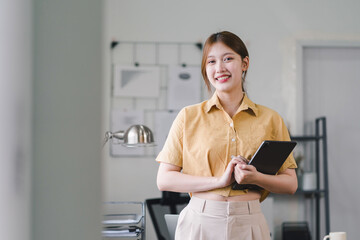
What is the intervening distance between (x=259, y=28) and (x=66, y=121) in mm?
3682

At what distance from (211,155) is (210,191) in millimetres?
103

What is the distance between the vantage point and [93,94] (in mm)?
201

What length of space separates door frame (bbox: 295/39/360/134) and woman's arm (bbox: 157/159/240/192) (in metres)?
2.64

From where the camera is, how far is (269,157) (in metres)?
1.19

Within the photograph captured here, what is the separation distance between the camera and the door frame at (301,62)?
3.67m

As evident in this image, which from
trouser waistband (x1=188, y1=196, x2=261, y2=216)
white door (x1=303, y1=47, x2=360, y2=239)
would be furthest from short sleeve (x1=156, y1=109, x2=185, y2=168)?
white door (x1=303, y1=47, x2=360, y2=239)

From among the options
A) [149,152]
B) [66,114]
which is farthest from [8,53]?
[149,152]

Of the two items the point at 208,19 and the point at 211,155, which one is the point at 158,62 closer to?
the point at 208,19

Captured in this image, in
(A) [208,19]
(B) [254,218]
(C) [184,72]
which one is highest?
(A) [208,19]

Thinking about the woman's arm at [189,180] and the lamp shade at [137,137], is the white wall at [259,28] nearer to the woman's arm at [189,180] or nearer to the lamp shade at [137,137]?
the lamp shade at [137,137]

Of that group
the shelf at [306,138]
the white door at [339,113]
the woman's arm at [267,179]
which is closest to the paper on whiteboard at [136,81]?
the shelf at [306,138]

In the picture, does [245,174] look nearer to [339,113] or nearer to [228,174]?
[228,174]

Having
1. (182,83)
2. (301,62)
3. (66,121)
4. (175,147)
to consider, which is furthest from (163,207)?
(66,121)

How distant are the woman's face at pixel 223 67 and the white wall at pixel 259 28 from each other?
95.0 inches
